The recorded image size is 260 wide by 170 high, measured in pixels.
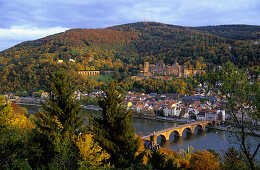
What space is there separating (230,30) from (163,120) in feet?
278

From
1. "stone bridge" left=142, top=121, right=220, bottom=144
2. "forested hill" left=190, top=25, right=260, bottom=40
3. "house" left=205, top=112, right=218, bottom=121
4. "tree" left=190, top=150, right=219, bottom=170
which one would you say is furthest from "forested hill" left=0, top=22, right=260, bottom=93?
"tree" left=190, top=150, right=219, bottom=170

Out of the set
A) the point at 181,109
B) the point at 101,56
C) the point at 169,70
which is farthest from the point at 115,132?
the point at 101,56

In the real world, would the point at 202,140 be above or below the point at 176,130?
below

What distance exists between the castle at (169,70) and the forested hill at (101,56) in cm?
228

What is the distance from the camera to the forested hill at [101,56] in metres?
45.8

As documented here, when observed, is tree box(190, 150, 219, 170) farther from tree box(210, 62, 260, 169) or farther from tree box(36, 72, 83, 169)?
tree box(36, 72, 83, 169)

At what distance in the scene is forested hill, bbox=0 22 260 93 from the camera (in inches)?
1804

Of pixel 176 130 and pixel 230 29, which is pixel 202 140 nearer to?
pixel 176 130

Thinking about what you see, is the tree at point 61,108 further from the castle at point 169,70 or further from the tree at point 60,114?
the castle at point 169,70

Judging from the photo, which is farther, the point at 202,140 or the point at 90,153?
the point at 202,140

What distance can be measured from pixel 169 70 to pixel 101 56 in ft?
72.3

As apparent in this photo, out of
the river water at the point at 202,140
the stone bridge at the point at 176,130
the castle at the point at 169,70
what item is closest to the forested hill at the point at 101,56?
the castle at the point at 169,70

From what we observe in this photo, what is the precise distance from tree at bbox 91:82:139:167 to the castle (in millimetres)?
40269

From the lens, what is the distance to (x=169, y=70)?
46438 millimetres
